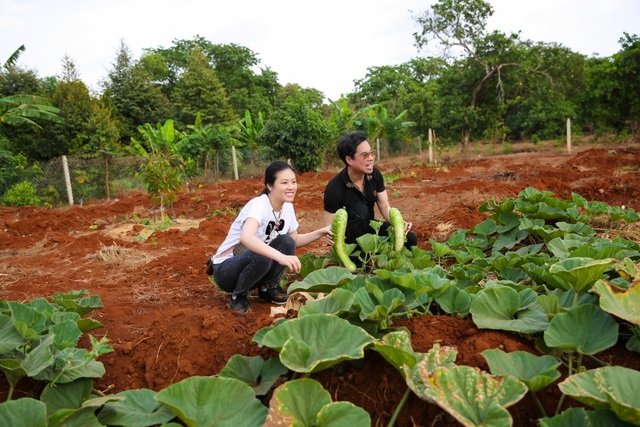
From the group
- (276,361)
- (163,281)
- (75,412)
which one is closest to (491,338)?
(276,361)

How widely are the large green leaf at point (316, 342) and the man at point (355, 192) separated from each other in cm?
241

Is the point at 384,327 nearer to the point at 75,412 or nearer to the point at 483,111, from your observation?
the point at 75,412

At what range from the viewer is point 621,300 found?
182cm

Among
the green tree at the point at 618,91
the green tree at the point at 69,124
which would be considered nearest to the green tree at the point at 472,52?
the green tree at the point at 618,91

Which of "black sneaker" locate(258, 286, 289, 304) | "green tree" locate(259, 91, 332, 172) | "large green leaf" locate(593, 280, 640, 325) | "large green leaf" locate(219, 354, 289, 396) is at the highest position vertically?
"green tree" locate(259, 91, 332, 172)

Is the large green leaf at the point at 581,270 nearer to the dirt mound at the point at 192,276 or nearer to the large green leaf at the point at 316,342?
the dirt mound at the point at 192,276

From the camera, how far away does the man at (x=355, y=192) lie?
13.7 ft

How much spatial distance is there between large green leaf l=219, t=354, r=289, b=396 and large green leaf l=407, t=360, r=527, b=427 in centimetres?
57

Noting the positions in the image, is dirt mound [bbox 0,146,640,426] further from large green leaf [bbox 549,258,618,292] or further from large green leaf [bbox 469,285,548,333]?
large green leaf [bbox 549,258,618,292]

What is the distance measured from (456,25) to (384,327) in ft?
75.7

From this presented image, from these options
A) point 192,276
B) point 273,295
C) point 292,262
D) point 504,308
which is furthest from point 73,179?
point 504,308

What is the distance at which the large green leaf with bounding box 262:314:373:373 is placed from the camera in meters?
1.74

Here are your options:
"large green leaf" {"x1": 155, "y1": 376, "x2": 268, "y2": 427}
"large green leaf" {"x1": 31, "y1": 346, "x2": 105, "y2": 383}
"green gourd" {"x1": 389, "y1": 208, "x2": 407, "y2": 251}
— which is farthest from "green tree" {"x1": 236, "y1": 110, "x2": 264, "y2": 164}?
"large green leaf" {"x1": 155, "y1": 376, "x2": 268, "y2": 427}

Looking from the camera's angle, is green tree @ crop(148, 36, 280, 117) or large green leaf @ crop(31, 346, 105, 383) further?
green tree @ crop(148, 36, 280, 117)
